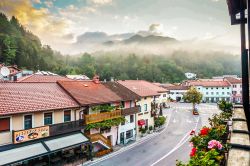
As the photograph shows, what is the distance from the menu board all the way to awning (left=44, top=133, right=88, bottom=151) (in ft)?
3.33

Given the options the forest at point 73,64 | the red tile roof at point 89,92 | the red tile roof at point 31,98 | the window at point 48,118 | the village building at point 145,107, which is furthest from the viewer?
the forest at point 73,64

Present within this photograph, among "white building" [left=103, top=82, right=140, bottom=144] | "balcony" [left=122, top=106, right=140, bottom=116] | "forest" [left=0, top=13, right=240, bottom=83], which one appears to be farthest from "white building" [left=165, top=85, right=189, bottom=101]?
"balcony" [left=122, top=106, right=140, bottom=116]

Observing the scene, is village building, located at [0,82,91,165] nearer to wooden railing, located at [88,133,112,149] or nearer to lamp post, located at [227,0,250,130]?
wooden railing, located at [88,133,112,149]

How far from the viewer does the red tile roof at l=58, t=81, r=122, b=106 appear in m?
28.6

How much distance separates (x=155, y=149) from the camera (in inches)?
1210

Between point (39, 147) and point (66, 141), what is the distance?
9.85 ft

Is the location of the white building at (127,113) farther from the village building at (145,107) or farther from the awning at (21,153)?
the awning at (21,153)

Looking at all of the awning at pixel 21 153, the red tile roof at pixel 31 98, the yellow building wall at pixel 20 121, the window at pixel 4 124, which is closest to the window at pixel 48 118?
the yellow building wall at pixel 20 121

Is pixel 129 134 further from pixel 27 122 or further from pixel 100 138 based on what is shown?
pixel 27 122

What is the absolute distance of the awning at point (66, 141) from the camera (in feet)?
72.5

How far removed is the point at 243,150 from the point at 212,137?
388 centimetres

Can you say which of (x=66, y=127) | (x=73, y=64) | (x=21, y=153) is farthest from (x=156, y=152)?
(x=73, y=64)

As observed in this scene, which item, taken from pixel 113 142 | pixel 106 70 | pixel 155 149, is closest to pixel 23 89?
pixel 113 142

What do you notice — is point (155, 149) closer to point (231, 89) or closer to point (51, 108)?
point (51, 108)
